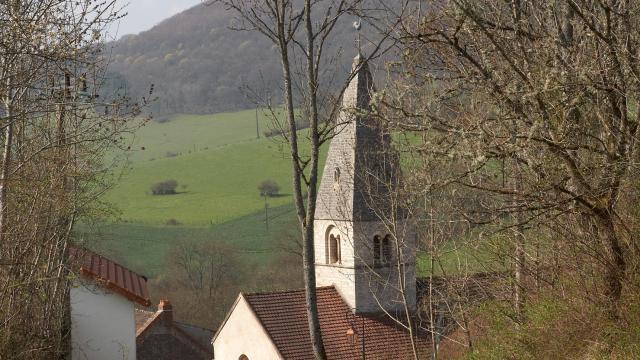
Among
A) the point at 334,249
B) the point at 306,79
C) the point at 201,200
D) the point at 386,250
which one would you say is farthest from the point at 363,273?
the point at 201,200

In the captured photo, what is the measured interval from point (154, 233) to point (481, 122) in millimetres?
63907

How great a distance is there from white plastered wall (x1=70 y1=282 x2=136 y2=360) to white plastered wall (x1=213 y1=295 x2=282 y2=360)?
5690 millimetres

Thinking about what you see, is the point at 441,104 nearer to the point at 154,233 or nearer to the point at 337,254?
the point at 337,254

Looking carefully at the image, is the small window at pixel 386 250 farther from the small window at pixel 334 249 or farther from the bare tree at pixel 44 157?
the bare tree at pixel 44 157

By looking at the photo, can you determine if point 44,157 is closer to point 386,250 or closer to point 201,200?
point 386,250

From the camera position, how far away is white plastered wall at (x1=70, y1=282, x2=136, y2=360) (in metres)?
25.1

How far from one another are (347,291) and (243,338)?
3.58 meters

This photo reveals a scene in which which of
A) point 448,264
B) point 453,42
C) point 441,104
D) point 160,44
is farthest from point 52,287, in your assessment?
point 160,44

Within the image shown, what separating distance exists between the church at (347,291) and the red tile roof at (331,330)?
29mm

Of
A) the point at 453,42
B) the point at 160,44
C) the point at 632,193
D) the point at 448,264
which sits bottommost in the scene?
the point at 448,264

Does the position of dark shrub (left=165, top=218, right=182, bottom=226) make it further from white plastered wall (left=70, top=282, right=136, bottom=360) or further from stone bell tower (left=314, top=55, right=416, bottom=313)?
white plastered wall (left=70, top=282, right=136, bottom=360)

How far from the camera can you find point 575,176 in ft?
28.6

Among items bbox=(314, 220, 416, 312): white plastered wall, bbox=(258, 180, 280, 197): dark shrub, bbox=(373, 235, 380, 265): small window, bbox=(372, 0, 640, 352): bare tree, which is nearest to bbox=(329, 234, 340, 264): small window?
bbox=(314, 220, 416, 312): white plastered wall

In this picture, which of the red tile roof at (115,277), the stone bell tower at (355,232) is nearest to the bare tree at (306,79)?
the red tile roof at (115,277)
